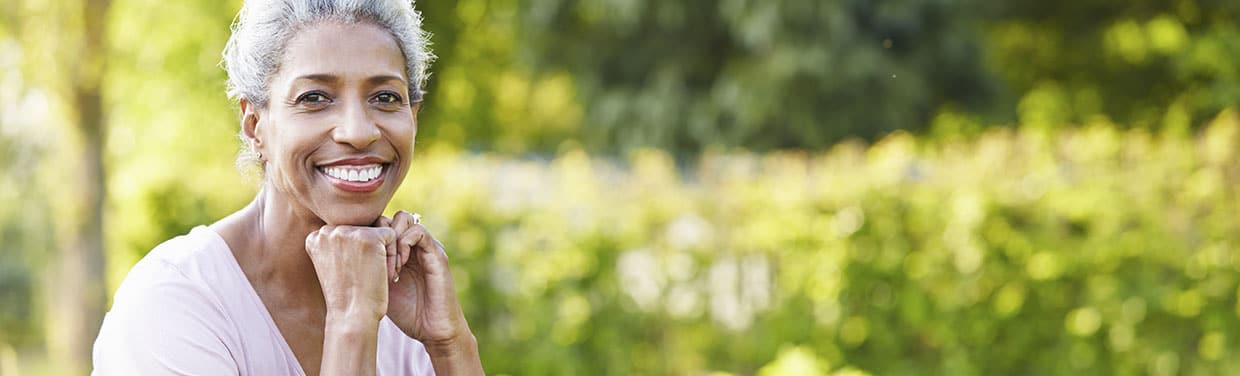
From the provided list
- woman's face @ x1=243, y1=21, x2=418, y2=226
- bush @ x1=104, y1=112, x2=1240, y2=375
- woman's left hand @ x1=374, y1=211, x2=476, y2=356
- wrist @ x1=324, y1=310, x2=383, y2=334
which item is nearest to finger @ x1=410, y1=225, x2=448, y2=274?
woman's left hand @ x1=374, y1=211, x2=476, y2=356

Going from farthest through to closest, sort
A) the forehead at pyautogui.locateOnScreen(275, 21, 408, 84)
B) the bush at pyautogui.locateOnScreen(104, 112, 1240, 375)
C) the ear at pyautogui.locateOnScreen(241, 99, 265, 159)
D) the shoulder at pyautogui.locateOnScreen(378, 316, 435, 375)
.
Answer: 1. the bush at pyautogui.locateOnScreen(104, 112, 1240, 375)
2. the shoulder at pyautogui.locateOnScreen(378, 316, 435, 375)
3. the ear at pyautogui.locateOnScreen(241, 99, 265, 159)
4. the forehead at pyautogui.locateOnScreen(275, 21, 408, 84)

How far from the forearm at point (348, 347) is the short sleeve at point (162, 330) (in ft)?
0.53

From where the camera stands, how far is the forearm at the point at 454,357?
238 cm

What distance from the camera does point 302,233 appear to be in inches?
90.9

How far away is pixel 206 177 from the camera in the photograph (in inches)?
288

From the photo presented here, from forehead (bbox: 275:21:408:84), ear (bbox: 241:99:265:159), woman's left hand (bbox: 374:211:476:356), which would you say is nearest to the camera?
forehead (bbox: 275:21:408:84)

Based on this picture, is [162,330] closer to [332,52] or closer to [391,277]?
[391,277]

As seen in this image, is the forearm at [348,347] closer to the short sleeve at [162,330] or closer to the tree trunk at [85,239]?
the short sleeve at [162,330]

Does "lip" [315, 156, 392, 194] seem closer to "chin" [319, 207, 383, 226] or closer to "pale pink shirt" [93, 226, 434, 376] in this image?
"chin" [319, 207, 383, 226]

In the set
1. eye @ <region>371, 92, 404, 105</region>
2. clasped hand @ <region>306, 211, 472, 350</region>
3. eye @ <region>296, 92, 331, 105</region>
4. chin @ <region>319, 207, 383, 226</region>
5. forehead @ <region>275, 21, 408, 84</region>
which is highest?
forehead @ <region>275, 21, 408, 84</region>

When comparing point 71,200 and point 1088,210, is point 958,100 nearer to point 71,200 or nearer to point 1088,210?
point 1088,210

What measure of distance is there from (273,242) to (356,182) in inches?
9.1

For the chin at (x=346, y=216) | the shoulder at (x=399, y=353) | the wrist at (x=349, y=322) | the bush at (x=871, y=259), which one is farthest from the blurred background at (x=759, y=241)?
the wrist at (x=349, y=322)

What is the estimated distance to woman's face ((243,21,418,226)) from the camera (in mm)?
2129
